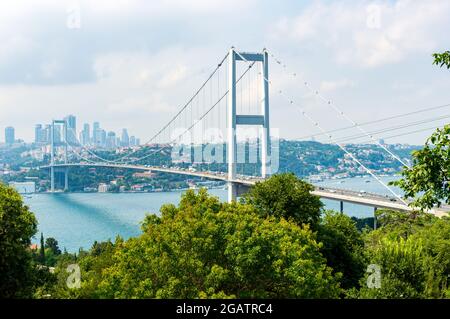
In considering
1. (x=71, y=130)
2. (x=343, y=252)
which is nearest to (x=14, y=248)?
(x=343, y=252)

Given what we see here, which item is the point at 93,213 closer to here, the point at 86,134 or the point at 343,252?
the point at 343,252

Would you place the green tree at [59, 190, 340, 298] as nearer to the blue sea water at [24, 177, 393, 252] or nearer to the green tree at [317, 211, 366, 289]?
the green tree at [317, 211, 366, 289]

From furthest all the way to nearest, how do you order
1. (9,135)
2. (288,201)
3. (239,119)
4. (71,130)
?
(9,135), (71,130), (239,119), (288,201)

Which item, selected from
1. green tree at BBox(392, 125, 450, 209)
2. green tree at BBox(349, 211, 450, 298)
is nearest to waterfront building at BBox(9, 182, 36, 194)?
green tree at BBox(349, 211, 450, 298)

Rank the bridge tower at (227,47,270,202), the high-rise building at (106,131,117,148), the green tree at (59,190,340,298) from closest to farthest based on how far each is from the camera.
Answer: the green tree at (59,190,340,298) → the bridge tower at (227,47,270,202) → the high-rise building at (106,131,117,148)

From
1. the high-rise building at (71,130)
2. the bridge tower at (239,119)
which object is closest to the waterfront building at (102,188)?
the high-rise building at (71,130)

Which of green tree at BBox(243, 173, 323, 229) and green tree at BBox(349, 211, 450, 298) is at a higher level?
green tree at BBox(243, 173, 323, 229)
